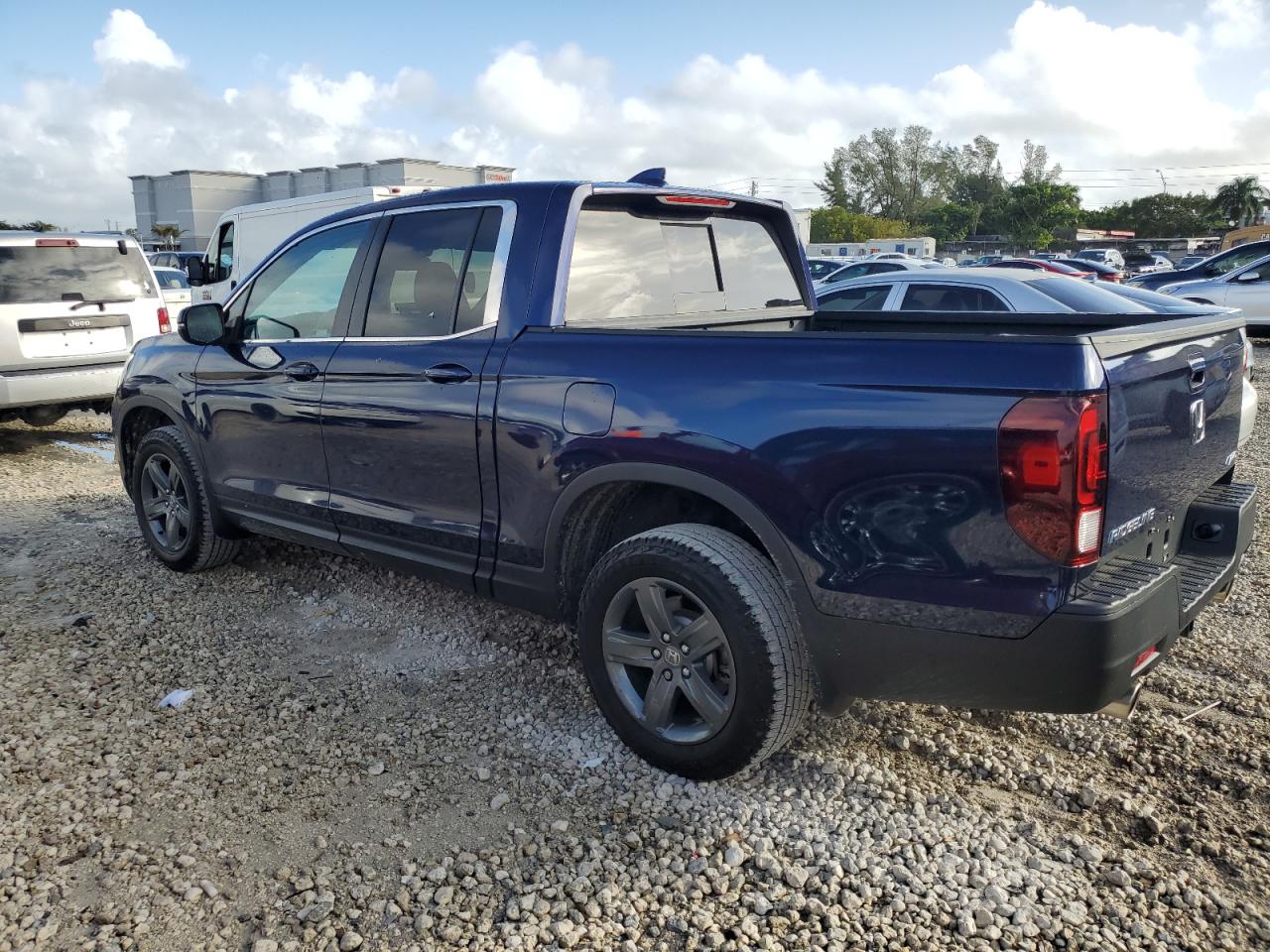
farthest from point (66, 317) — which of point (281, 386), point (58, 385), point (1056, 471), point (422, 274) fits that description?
point (1056, 471)

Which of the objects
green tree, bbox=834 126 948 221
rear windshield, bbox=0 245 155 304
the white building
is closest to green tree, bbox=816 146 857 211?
green tree, bbox=834 126 948 221

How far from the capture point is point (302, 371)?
13.8ft

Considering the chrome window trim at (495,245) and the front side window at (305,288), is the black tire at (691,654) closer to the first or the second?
the chrome window trim at (495,245)

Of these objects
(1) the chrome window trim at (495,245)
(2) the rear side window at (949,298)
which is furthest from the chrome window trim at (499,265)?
(2) the rear side window at (949,298)

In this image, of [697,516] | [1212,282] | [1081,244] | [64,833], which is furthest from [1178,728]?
[1081,244]

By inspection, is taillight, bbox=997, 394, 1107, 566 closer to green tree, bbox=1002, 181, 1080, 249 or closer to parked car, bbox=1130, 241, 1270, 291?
parked car, bbox=1130, 241, 1270, 291

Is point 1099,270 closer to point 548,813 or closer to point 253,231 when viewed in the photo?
point 253,231

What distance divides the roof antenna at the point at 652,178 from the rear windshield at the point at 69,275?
6.64 meters

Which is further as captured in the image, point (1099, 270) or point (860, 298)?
point (1099, 270)

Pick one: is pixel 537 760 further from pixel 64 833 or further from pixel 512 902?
pixel 64 833

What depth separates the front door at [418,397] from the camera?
11.8 ft

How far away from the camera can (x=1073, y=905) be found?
2537 mm

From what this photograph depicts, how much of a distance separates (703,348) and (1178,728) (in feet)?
6.90

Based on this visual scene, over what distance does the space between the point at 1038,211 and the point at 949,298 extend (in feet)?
310
